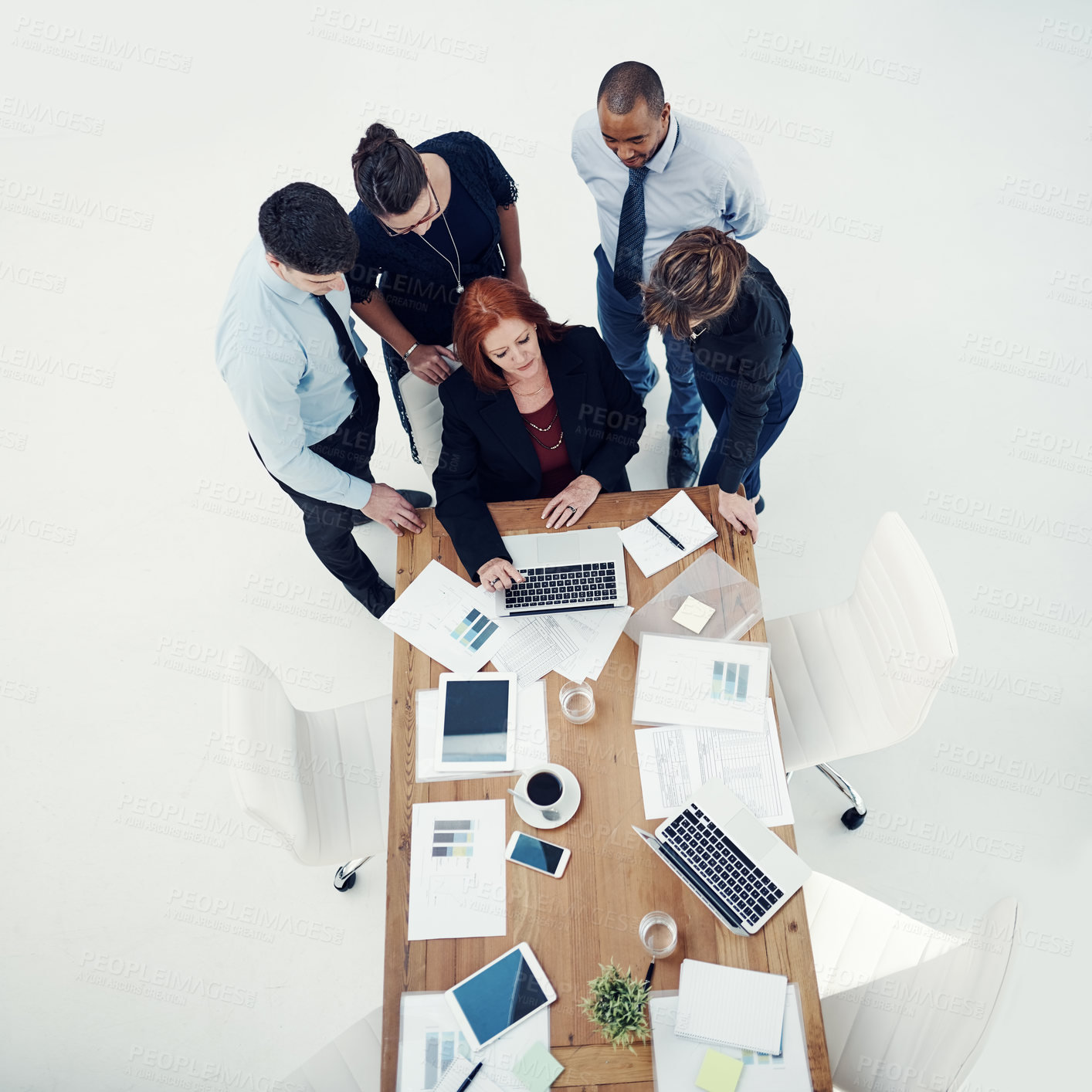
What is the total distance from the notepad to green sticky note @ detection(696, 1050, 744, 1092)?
1.0 inches

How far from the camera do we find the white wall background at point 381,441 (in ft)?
8.89

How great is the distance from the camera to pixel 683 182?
2.47m

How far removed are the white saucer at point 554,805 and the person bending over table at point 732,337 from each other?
33.5 inches

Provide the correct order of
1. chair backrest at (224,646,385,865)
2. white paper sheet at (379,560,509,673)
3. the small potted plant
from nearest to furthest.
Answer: the small potted plant < chair backrest at (224,646,385,865) < white paper sheet at (379,560,509,673)

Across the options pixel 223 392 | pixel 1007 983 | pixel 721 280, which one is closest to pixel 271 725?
pixel 721 280

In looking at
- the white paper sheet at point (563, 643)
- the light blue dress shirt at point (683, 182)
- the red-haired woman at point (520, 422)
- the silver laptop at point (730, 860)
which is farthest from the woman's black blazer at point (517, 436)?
the silver laptop at point (730, 860)

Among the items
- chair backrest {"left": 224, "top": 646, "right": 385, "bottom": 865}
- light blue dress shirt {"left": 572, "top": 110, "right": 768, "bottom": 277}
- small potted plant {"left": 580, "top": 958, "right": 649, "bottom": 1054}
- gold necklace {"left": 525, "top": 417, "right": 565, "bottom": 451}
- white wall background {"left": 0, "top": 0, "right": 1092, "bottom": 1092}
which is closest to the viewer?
small potted plant {"left": 580, "top": 958, "right": 649, "bottom": 1054}

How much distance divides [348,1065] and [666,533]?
1594 millimetres

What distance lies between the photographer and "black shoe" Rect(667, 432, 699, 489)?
3.39 metres

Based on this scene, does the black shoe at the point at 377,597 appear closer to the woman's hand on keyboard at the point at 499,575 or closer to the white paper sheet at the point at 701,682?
the woman's hand on keyboard at the point at 499,575

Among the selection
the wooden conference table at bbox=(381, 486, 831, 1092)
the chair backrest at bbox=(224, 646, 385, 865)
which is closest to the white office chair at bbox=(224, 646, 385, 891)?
the chair backrest at bbox=(224, 646, 385, 865)

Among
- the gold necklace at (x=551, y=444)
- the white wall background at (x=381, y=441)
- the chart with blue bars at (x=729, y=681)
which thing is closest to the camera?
the chart with blue bars at (x=729, y=681)

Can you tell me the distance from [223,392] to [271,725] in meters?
2.09

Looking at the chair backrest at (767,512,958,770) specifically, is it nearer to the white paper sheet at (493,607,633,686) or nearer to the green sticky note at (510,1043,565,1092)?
the white paper sheet at (493,607,633,686)
